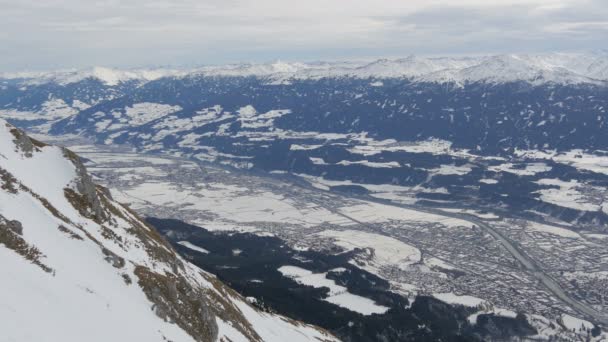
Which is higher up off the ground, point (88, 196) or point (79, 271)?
point (88, 196)

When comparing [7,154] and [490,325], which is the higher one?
[7,154]

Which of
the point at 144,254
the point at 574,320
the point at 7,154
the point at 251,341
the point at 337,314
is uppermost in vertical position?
the point at 7,154

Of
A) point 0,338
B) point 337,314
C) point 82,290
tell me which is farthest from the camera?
point 337,314

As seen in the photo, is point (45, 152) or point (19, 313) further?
point (45, 152)

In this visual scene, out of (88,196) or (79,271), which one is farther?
(88,196)

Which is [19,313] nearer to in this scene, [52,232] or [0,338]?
[0,338]

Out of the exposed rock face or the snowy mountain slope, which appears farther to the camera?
the exposed rock face

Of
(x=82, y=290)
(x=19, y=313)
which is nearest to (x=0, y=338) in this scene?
(x=19, y=313)

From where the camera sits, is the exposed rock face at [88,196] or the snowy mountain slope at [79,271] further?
the exposed rock face at [88,196]
